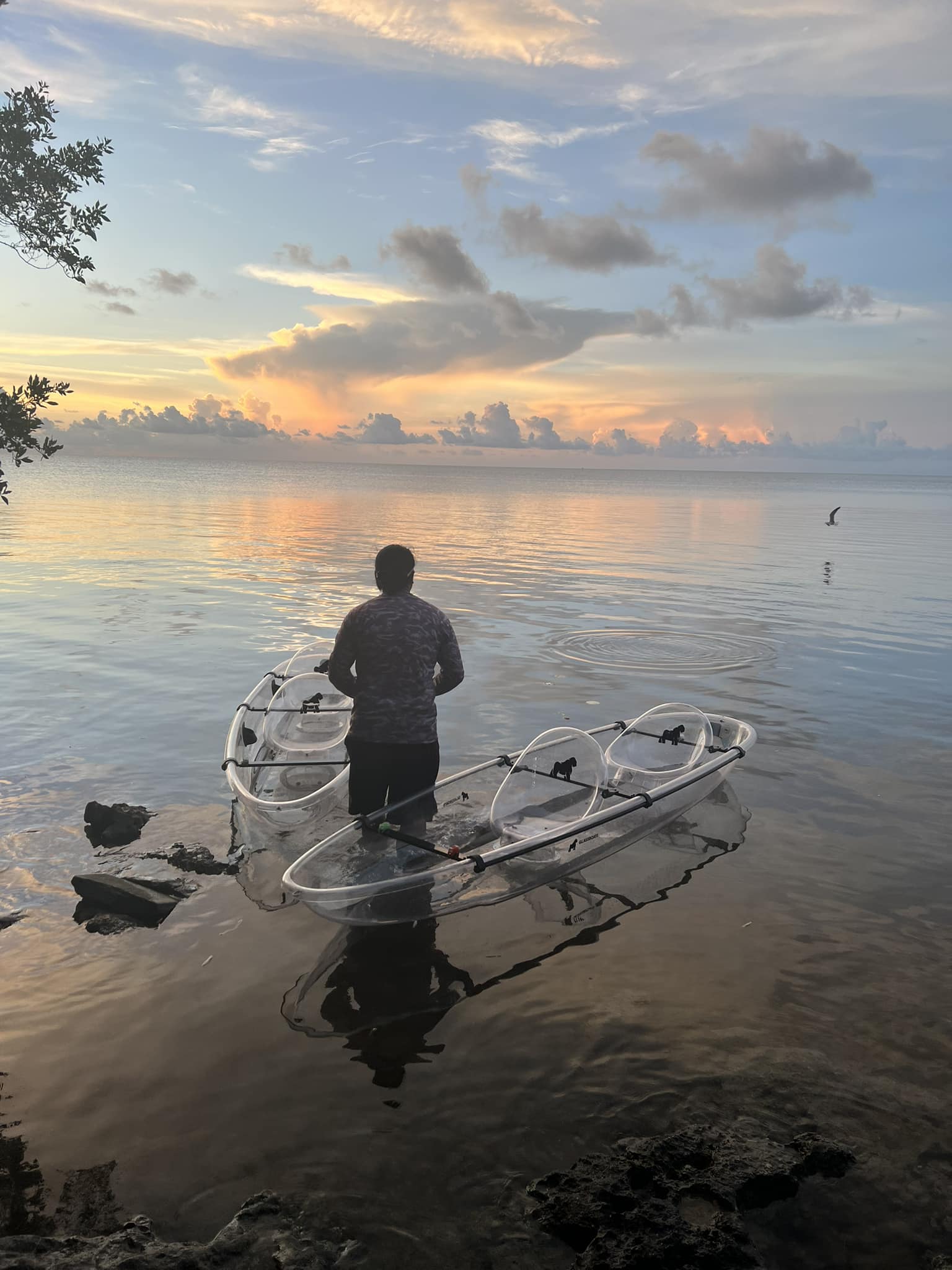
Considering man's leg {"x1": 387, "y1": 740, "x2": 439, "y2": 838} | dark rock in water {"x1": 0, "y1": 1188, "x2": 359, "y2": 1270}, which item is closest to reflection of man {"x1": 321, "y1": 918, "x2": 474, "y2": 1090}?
man's leg {"x1": 387, "y1": 740, "x2": 439, "y2": 838}

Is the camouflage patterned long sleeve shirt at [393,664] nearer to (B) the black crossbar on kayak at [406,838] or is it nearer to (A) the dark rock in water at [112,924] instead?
(B) the black crossbar on kayak at [406,838]

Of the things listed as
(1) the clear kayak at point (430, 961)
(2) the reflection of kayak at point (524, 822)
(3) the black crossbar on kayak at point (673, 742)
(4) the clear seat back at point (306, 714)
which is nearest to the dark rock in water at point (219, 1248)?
(1) the clear kayak at point (430, 961)

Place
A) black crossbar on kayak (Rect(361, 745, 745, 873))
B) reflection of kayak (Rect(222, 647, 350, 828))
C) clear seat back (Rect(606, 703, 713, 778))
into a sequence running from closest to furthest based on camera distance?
black crossbar on kayak (Rect(361, 745, 745, 873)), reflection of kayak (Rect(222, 647, 350, 828)), clear seat back (Rect(606, 703, 713, 778))

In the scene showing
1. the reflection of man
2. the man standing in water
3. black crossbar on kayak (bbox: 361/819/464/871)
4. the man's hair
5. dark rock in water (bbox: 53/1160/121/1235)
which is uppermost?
the man's hair

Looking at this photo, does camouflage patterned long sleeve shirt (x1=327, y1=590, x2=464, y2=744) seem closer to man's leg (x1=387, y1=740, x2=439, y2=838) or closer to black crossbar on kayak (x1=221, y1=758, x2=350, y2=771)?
man's leg (x1=387, y1=740, x2=439, y2=838)

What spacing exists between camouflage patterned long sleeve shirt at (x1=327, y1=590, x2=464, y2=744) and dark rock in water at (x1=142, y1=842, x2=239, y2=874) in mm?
2425

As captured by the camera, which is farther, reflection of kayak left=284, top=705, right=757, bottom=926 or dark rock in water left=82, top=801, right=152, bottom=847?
dark rock in water left=82, top=801, right=152, bottom=847

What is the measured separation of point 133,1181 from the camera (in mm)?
4711

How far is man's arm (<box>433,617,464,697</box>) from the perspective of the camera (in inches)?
289

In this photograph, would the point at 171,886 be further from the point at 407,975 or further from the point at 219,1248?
the point at 219,1248

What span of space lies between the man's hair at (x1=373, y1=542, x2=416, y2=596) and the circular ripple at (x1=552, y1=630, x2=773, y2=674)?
36.5ft

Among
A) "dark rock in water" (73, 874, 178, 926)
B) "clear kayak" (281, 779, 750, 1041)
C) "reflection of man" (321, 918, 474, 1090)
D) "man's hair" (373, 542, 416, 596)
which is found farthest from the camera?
"dark rock in water" (73, 874, 178, 926)

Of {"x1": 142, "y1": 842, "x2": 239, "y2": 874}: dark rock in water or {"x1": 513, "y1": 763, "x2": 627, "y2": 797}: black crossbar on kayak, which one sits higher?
{"x1": 513, "y1": 763, "x2": 627, "y2": 797}: black crossbar on kayak

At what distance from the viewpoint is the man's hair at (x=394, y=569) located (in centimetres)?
706
